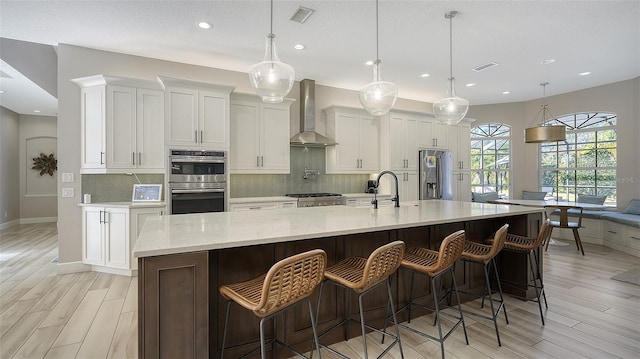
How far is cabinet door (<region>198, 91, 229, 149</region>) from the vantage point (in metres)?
4.26

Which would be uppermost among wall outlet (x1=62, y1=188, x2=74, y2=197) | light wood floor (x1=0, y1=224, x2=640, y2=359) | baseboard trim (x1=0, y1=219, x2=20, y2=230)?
wall outlet (x1=62, y1=188, x2=74, y2=197)

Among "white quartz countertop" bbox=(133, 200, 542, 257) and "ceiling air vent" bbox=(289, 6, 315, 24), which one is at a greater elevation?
"ceiling air vent" bbox=(289, 6, 315, 24)

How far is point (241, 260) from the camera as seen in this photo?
201 cm

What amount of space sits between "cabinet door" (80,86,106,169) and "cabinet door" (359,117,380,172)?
3927 mm

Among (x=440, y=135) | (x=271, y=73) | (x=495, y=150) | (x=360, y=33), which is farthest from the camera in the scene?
(x=495, y=150)

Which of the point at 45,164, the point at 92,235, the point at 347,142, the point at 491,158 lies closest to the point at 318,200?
the point at 347,142

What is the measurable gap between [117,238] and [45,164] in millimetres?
6221

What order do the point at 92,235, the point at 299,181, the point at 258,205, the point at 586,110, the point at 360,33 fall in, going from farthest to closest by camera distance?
the point at 586,110 < the point at 299,181 < the point at 258,205 < the point at 92,235 < the point at 360,33

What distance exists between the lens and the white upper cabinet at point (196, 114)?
4.07 metres

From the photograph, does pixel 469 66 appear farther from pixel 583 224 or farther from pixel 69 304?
pixel 69 304

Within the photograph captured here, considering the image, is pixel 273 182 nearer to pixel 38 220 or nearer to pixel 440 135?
pixel 440 135

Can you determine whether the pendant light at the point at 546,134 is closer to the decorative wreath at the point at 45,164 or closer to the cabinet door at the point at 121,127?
the cabinet door at the point at 121,127

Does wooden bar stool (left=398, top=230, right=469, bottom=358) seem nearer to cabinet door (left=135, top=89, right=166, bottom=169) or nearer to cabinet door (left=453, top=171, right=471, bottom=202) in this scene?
cabinet door (left=135, top=89, right=166, bottom=169)

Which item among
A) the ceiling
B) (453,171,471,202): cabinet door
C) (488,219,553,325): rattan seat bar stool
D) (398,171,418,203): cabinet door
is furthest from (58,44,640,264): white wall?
(453,171,471,202): cabinet door
